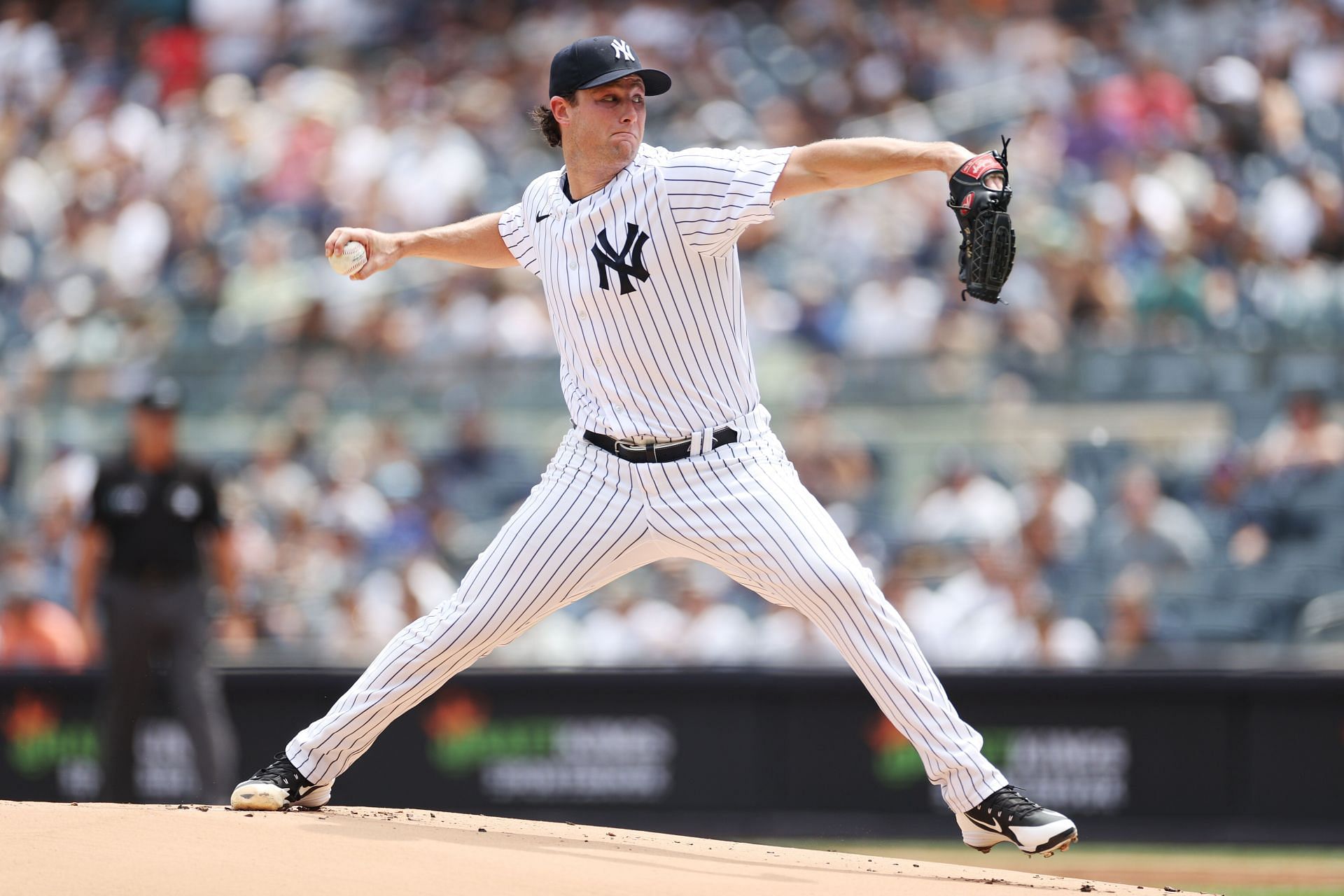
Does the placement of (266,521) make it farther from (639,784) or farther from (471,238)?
(471,238)

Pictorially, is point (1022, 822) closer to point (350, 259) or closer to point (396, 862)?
point (396, 862)

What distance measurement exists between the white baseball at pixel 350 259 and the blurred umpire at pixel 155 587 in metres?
3.45

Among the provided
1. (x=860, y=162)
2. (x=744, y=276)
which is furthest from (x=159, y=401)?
(x=860, y=162)

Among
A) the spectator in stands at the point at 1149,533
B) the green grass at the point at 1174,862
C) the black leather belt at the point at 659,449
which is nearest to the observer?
the black leather belt at the point at 659,449

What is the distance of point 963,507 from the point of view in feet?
30.1

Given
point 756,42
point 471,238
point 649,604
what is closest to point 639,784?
point 649,604

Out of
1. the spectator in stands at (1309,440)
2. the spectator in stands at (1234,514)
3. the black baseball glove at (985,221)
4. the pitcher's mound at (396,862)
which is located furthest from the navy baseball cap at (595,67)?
the spectator in stands at (1309,440)

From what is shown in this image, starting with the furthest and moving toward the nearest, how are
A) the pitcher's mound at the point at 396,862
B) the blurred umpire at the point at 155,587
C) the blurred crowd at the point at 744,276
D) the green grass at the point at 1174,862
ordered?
1. the blurred crowd at the point at 744,276
2. the blurred umpire at the point at 155,587
3. the green grass at the point at 1174,862
4. the pitcher's mound at the point at 396,862

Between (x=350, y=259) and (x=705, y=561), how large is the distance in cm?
121

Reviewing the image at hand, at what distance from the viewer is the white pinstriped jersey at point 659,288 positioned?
4.17m

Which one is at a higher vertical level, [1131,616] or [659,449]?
[659,449]

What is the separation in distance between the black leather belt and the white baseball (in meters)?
0.77

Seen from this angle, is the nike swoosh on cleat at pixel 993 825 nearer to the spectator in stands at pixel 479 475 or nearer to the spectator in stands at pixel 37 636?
the spectator in stands at pixel 479 475

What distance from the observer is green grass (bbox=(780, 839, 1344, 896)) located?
283 inches
